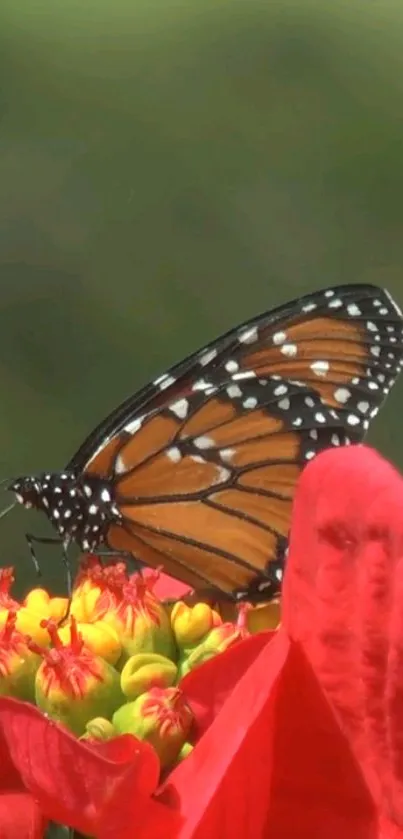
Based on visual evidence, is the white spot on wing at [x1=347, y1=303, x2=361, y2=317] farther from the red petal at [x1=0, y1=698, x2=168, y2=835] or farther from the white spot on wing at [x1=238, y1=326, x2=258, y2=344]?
the red petal at [x1=0, y1=698, x2=168, y2=835]

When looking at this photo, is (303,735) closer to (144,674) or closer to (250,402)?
(144,674)

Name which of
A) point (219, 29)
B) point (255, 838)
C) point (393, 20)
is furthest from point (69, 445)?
point (255, 838)

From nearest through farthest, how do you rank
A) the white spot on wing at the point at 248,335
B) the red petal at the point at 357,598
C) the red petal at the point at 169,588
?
1. the red petal at the point at 357,598
2. the red petal at the point at 169,588
3. the white spot on wing at the point at 248,335

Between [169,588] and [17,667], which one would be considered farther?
[169,588]

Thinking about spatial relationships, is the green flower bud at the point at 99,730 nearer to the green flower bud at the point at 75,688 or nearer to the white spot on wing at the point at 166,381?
the green flower bud at the point at 75,688

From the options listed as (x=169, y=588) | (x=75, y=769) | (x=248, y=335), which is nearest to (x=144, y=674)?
(x=75, y=769)

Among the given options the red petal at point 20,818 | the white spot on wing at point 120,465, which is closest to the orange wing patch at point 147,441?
the white spot on wing at point 120,465
